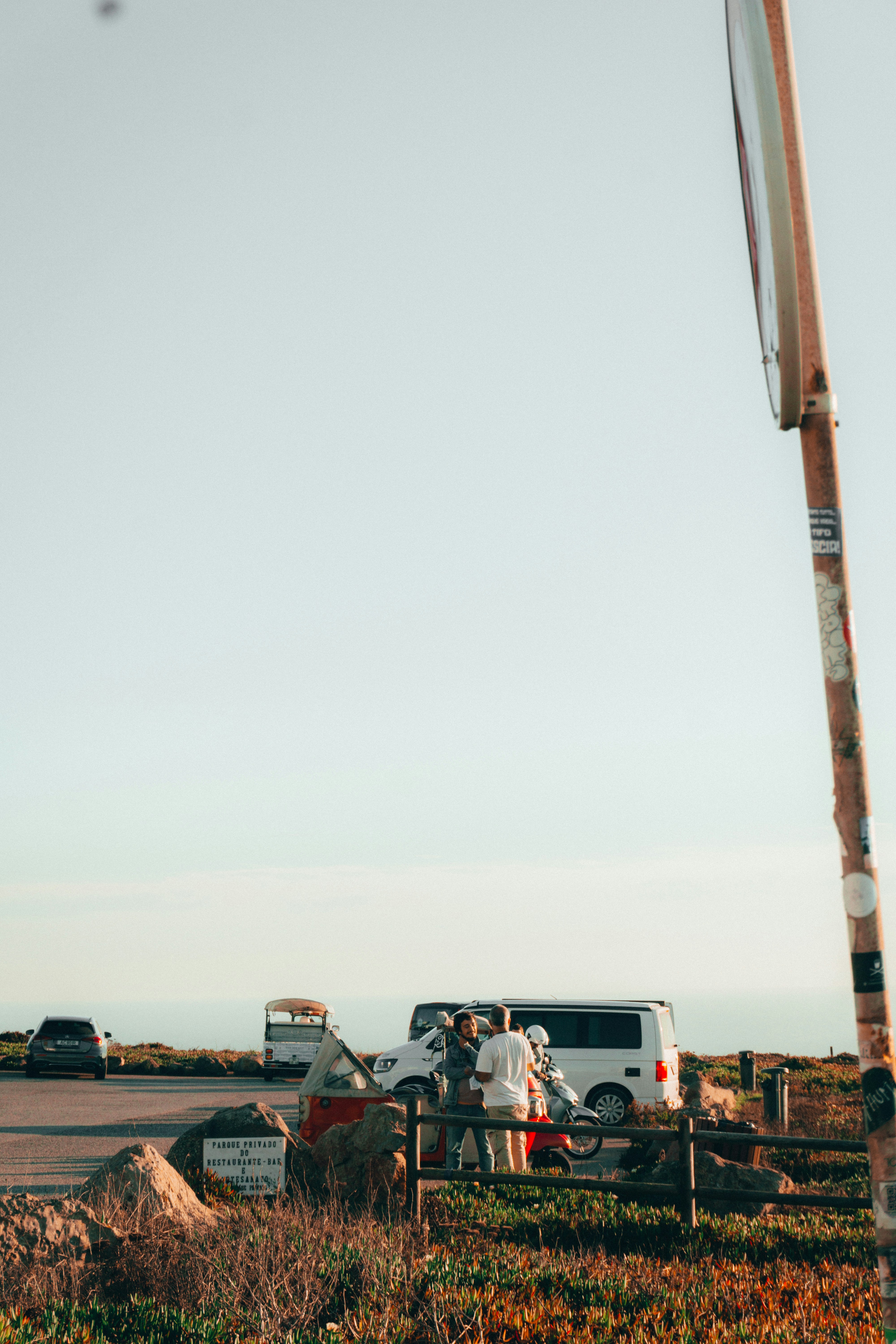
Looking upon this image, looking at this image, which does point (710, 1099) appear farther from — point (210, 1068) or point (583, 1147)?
point (210, 1068)

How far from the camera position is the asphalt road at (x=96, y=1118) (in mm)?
13273

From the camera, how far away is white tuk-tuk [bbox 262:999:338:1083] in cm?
2942

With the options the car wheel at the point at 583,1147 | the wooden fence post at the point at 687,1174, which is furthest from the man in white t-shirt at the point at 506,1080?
the car wheel at the point at 583,1147

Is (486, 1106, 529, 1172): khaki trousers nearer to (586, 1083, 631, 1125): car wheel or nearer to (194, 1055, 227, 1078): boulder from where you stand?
(586, 1083, 631, 1125): car wheel

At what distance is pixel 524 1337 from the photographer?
5.65 m

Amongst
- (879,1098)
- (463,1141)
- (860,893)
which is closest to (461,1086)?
(463,1141)

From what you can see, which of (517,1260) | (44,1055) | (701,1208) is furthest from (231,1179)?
(44,1055)

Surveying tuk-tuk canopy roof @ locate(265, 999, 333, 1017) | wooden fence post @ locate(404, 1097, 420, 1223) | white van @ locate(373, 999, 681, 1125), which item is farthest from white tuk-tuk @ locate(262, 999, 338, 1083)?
wooden fence post @ locate(404, 1097, 420, 1223)

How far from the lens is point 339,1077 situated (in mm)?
12281

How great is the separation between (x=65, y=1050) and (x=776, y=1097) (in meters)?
18.1

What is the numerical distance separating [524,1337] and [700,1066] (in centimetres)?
2727

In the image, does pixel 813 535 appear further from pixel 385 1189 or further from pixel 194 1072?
pixel 194 1072

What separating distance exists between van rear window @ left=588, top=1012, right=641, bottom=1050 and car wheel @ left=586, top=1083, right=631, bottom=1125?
60 centimetres

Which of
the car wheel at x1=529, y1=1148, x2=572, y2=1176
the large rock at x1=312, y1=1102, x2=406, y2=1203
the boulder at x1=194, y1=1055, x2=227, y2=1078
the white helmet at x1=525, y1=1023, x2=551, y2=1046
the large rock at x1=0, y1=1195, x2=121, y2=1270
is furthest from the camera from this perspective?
the boulder at x1=194, y1=1055, x2=227, y2=1078
